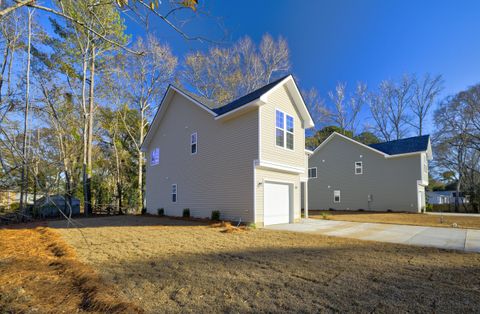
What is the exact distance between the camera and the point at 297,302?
3438mm

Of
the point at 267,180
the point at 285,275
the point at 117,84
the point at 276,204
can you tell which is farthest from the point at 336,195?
the point at 117,84

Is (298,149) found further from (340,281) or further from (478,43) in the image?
(478,43)

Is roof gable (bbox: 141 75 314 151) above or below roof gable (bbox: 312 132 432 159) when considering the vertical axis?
above

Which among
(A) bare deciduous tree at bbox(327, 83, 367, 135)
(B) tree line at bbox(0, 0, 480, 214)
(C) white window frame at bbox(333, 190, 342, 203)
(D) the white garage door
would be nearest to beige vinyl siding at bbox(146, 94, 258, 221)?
(D) the white garage door

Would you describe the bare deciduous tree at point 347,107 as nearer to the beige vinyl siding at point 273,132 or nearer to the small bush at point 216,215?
the beige vinyl siding at point 273,132

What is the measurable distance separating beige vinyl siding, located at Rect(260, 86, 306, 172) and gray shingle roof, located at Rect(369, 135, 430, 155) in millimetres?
12345

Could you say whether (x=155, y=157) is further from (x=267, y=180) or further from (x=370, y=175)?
(x=370, y=175)

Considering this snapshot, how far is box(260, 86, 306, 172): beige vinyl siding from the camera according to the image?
36.7ft

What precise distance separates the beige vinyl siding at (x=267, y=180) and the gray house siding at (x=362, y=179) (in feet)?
40.7

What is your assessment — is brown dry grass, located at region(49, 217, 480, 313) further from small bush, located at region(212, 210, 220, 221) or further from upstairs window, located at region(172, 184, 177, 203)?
upstairs window, located at region(172, 184, 177, 203)

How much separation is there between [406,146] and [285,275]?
22002mm

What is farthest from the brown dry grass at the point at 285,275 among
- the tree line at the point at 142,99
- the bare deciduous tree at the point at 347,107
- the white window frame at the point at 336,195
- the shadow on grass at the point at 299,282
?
the bare deciduous tree at the point at 347,107

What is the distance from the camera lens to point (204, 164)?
533 inches

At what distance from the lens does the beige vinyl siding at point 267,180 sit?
35.8 feet
